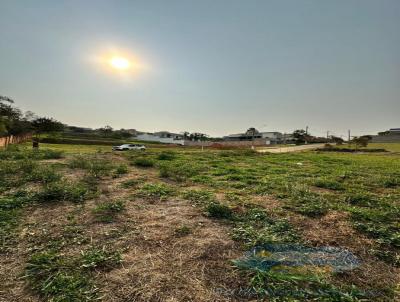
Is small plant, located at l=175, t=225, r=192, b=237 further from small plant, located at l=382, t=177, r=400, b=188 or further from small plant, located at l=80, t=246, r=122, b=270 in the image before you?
small plant, located at l=382, t=177, r=400, b=188

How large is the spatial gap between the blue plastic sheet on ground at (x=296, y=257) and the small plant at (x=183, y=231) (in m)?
0.93

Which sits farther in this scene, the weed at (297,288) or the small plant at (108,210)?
the small plant at (108,210)

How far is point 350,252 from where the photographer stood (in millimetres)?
3064

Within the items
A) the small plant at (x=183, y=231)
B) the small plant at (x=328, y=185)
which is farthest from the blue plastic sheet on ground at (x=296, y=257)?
the small plant at (x=328, y=185)

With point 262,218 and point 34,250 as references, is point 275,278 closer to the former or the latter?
point 262,218

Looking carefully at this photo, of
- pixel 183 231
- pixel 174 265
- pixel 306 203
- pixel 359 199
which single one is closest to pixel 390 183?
pixel 359 199

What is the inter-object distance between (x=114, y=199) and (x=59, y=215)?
3.57 feet

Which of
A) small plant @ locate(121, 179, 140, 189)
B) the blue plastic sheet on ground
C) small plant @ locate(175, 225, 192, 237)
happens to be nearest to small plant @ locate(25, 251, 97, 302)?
small plant @ locate(175, 225, 192, 237)

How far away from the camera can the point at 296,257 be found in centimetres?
284

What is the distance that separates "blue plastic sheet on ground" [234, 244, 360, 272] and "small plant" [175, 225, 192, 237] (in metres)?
0.93

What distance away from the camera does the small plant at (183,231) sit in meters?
3.46

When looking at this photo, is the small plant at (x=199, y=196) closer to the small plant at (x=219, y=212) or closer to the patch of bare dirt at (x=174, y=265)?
the small plant at (x=219, y=212)

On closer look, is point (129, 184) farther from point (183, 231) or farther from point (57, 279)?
point (57, 279)

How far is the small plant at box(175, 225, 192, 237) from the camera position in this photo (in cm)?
346
